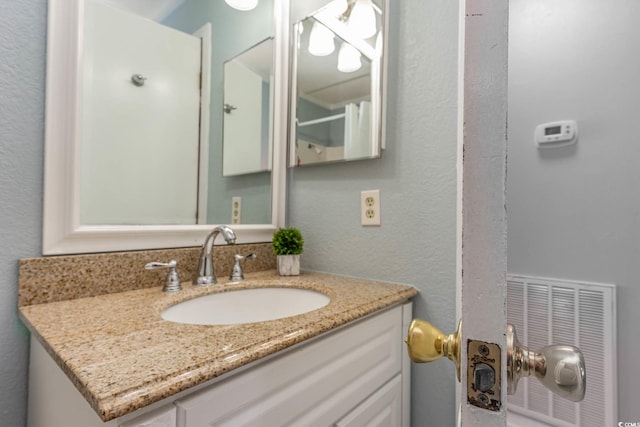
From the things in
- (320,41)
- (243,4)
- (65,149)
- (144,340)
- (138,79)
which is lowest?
(144,340)

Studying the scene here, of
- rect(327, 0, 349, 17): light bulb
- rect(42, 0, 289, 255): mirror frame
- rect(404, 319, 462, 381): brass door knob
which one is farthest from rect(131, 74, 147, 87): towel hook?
rect(404, 319, 462, 381): brass door knob

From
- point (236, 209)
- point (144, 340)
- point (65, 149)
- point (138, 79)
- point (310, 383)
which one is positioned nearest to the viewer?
point (144, 340)

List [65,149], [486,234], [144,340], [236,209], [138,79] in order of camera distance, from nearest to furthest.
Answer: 1. [486,234]
2. [144,340]
3. [65,149]
4. [138,79]
5. [236,209]

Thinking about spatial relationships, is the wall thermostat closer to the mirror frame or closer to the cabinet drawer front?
the cabinet drawer front

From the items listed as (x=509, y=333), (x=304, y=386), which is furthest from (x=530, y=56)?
(x=304, y=386)

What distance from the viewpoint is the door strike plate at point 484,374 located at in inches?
10.1

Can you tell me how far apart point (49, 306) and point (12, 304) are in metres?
0.07

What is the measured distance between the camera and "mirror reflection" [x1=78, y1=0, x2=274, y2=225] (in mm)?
797

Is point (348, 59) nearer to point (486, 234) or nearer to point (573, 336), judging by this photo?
point (486, 234)

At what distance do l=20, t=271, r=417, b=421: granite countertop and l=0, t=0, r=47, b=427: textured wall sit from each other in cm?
10

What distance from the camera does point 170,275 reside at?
0.83 metres

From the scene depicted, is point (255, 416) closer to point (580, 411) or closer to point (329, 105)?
point (329, 105)

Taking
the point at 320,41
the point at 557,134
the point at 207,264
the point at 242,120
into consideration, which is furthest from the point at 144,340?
the point at 557,134

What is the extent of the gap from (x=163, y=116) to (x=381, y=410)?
1.04 meters
